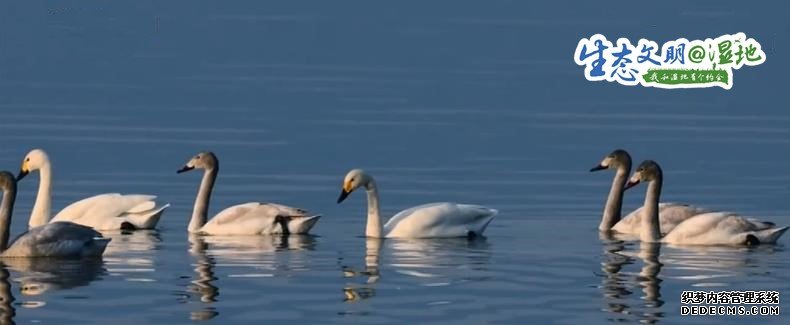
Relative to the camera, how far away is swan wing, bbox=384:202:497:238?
25.1 metres

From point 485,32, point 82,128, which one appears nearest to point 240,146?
point 82,128

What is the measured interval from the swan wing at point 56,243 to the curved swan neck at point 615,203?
623 cm

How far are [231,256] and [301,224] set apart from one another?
1.93 meters

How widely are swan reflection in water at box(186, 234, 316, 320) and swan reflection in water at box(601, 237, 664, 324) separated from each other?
9.57ft

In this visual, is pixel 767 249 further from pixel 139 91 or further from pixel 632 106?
pixel 139 91

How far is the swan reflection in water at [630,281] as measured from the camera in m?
19.8

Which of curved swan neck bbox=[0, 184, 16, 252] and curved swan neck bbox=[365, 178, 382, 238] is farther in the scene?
curved swan neck bbox=[365, 178, 382, 238]

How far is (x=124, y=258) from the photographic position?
23141 millimetres

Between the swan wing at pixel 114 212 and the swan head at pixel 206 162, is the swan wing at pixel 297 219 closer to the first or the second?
the swan wing at pixel 114 212

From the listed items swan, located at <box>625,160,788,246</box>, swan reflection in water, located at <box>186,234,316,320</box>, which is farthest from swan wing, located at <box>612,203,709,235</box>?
swan reflection in water, located at <box>186,234,316,320</box>

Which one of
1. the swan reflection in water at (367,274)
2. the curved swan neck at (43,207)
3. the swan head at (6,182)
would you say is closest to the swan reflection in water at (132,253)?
the curved swan neck at (43,207)

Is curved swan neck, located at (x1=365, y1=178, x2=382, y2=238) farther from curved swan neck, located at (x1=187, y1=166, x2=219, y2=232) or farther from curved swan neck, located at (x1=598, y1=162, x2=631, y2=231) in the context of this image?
curved swan neck, located at (x1=598, y1=162, x2=631, y2=231)

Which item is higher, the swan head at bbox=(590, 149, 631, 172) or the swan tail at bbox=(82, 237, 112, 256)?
the swan head at bbox=(590, 149, 631, 172)

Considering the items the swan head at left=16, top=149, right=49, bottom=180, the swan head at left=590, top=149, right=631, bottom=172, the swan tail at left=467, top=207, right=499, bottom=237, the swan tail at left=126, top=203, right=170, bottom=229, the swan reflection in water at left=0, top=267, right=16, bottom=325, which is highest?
the swan head at left=16, top=149, right=49, bottom=180
